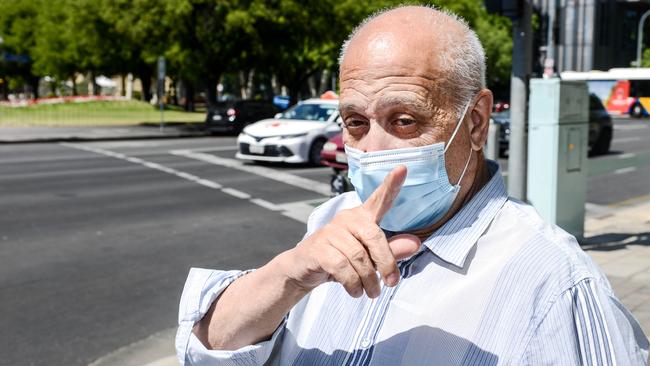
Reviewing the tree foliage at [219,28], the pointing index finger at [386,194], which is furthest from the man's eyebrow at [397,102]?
the tree foliage at [219,28]

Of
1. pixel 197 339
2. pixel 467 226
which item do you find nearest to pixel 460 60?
pixel 467 226

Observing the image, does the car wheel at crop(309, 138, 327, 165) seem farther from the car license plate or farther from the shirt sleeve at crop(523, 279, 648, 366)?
the shirt sleeve at crop(523, 279, 648, 366)

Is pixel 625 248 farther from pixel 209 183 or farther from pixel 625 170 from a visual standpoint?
pixel 625 170

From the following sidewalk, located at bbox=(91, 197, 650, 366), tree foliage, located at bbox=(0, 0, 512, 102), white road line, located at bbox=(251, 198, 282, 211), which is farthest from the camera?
tree foliage, located at bbox=(0, 0, 512, 102)

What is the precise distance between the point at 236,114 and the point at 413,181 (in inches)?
947

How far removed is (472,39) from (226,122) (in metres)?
24.1

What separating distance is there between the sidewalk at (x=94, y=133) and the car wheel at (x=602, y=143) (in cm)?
1323

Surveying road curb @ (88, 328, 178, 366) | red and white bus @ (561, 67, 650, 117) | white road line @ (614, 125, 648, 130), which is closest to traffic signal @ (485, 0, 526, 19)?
road curb @ (88, 328, 178, 366)

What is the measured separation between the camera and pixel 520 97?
750cm

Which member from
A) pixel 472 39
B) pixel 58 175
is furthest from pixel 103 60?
pixel 472 39

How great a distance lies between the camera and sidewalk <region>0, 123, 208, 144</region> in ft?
75.0

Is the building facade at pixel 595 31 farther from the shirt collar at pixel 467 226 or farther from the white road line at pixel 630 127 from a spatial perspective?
the shirt collar at pixel 467 226

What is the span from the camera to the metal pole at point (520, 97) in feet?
24.5

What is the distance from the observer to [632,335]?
1423mm
